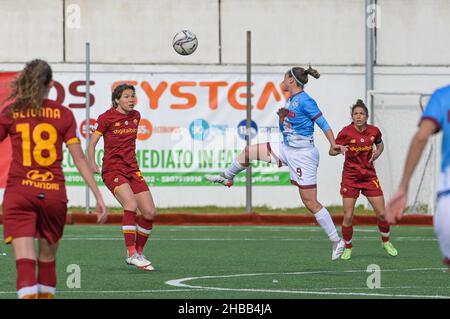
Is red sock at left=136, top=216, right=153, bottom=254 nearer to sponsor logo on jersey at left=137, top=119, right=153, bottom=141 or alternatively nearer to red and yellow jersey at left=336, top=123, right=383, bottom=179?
red and yellow jersey at left=336, top=123, right=383, bottom=179

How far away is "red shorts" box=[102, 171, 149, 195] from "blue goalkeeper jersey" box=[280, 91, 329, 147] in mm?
2102

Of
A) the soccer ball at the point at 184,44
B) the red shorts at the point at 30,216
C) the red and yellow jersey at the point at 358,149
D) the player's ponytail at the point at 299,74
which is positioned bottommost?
the red shorts at the point at 30,216

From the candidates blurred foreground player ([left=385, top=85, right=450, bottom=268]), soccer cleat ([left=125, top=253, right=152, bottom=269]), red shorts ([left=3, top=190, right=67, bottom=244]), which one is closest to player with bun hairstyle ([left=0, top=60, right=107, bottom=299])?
red shorts ([left=3, top=190, right=67, bottom=244])

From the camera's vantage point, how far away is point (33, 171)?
9.14 m

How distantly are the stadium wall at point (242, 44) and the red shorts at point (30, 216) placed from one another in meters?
18.0

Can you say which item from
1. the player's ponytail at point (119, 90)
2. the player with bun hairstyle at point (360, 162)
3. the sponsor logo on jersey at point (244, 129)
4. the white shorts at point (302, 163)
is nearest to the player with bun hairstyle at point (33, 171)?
Result: the player's ponytail at point (119, 90)

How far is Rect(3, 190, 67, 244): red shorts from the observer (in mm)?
9086

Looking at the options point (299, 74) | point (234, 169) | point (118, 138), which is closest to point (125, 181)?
point (118, 138)

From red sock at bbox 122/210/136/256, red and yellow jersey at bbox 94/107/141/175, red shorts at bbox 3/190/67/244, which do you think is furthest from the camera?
red and yellow jersey at bbox 94/107/141/175

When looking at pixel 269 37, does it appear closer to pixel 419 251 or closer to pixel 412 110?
pixel 412 110

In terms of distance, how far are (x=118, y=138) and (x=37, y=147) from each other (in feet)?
19.9

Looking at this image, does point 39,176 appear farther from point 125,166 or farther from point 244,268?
point 244,268

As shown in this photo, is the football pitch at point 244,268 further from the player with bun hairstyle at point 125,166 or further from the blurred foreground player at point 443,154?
the blurred foreground player at point 443,154

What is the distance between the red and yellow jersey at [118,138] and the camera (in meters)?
15.1
